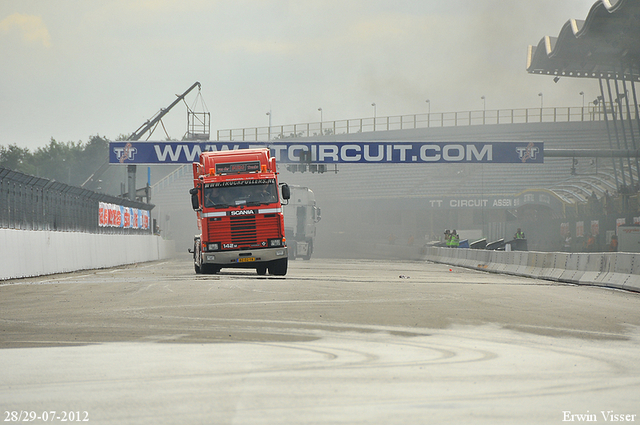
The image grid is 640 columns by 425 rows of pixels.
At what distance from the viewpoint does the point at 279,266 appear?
71.9ft

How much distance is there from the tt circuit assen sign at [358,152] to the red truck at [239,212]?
22.7 meters

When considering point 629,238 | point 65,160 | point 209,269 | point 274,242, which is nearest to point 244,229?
point 274,242

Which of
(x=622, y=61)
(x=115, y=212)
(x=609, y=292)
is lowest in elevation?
(x=609, y=292)

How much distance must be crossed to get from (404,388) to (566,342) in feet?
10.6

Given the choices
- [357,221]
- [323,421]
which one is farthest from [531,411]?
[357,221]

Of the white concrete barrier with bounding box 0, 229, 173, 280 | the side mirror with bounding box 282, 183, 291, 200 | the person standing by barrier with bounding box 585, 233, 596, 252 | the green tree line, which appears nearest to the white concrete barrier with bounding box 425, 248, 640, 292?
the side mirror with bounding box 282, 183, 291, 200

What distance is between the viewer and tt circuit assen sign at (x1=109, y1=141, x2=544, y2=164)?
4450 cm

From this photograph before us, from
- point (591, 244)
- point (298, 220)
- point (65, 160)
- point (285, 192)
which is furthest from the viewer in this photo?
point (65, 160)

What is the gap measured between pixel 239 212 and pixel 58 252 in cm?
587

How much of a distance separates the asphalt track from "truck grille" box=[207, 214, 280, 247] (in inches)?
325

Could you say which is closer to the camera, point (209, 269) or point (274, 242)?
point (274, 242)

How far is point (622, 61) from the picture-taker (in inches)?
1966

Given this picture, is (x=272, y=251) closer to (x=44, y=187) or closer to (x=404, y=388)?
(x=44, y=187)

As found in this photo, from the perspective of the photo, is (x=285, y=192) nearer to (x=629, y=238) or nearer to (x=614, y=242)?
(x=629, y=238)
